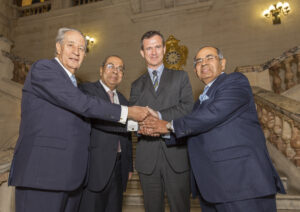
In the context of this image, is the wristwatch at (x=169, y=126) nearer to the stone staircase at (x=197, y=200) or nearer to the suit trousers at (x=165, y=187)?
the suit trousers at (x=165, y=187)

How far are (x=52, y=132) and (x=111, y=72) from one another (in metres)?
1.16

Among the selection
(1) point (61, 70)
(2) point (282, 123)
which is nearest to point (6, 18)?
(1) point (61, 70)

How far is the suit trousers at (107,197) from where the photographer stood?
6.44 feet

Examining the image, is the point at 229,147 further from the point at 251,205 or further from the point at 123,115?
the point at 123,115

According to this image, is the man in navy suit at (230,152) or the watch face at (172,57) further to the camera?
the watch face at (172,57)

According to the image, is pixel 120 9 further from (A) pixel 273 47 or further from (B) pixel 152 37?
(B) pixel 152 37

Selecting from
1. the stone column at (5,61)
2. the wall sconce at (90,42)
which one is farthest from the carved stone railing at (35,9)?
the stone column at (5,61)

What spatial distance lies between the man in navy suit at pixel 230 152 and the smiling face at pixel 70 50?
92cm

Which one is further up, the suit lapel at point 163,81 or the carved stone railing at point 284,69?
the carved stone railing at point 284,69

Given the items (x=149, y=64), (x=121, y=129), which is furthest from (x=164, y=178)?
(x=149, y=64)

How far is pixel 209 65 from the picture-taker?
1.99m

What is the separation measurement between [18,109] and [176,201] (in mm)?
5938

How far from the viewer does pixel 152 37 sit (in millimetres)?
2105

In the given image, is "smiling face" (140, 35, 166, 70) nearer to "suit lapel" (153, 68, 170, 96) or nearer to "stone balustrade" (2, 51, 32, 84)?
"suit lapel" (153, 68, 170, 96)
